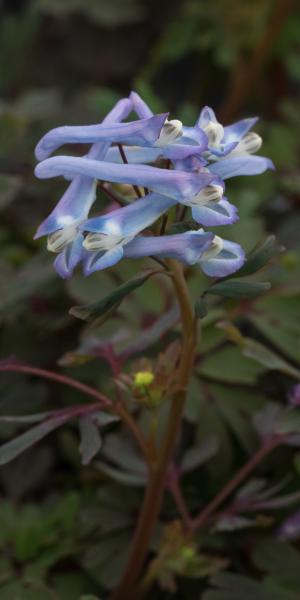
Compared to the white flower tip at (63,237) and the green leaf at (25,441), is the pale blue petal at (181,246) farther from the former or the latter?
the green leaf at (25,441)

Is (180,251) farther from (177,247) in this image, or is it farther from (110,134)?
(110,134)

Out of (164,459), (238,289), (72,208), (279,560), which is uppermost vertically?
(72,208)

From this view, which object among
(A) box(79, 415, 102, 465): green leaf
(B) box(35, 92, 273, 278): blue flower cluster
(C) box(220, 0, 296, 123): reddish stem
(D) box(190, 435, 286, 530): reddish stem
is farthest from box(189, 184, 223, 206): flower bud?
(C) box(220, 0, 296, 123): reddish stem

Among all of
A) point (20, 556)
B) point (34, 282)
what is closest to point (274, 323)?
point (34, 282)

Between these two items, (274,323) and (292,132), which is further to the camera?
(292,132)

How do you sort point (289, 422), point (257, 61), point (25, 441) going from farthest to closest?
point (257, 61)
point (289, 422)
point (25, 441)

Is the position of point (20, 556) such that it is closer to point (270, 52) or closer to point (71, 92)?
point (270, 52)

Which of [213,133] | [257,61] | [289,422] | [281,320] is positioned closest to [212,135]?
[213,133]

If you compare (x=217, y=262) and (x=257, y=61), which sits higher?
(x=217, y=262)
